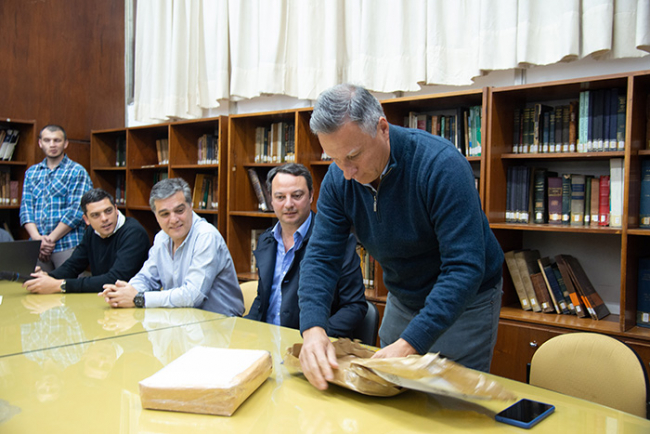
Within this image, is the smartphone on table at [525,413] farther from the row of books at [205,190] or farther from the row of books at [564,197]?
the row of books at [205,190]

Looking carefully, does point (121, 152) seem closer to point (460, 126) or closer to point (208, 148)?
point (208, 148)

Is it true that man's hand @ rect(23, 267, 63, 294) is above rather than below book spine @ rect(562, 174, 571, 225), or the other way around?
below

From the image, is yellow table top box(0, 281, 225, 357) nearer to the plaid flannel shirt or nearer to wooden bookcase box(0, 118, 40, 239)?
the plaid flannel shirt

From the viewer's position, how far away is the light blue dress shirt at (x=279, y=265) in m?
2.43

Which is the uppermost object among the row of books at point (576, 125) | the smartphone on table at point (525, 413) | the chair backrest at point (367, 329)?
the row of books at point (576, 125)

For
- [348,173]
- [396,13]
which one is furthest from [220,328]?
[396,13]

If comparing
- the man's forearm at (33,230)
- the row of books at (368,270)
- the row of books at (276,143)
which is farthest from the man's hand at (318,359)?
the man's forearm at (33,230)

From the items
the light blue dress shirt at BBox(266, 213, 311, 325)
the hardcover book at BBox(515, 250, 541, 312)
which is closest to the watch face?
the light blue dress shirt at BBox(266, 213, 311, 325)

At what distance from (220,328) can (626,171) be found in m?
2.05

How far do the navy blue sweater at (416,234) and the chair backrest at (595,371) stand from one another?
1.00 ft

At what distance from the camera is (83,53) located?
5.63 m

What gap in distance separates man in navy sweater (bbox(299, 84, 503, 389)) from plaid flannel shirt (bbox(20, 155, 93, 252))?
11.8ft

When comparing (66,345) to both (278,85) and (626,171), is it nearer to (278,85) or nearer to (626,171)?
Answer: (626,171)

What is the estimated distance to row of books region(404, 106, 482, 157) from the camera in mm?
3141
